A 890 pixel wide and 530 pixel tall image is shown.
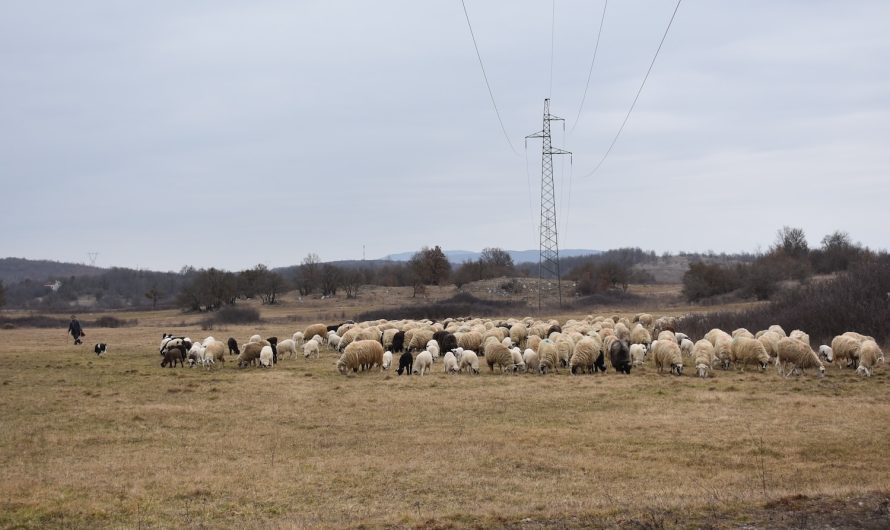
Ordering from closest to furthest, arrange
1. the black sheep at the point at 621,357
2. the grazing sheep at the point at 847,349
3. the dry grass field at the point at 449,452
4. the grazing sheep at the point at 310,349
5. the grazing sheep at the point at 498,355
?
the dry grass field at the point at 449,452 → the grazing sheep at the point at 847,349 → the black sheep at the point at 621,357 → the grazing sheep at the point at 498,355 → the grazing sheep at the point at 310,349

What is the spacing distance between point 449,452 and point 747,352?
15.2 metres

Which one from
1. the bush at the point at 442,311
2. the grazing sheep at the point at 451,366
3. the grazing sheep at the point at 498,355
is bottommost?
the grazing sheep at the point at 451,366

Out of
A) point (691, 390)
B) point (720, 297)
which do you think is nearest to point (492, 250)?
point (720, 297)

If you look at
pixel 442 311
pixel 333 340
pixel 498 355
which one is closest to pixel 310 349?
pixel 333 340

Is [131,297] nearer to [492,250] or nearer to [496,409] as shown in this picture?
[492,250]

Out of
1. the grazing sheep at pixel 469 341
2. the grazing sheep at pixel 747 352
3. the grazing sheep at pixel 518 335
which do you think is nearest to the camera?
the grazing sheep at pixel 747 352

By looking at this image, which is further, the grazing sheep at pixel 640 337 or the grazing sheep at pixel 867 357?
the grazing sheep at pixel 640 337

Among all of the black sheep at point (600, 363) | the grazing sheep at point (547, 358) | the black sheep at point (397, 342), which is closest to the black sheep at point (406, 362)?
the grazing sheep at point (547, 358)

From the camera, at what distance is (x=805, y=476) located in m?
11.9

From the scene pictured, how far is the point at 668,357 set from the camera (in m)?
25.0

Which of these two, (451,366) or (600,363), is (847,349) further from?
(451,366)

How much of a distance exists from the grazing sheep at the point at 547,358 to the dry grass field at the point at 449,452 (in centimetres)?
183

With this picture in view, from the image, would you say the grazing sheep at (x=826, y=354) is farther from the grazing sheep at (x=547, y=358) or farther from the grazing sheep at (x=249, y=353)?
the grazing sheep at (x=249, y=353)

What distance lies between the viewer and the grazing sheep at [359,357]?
1049 inches
